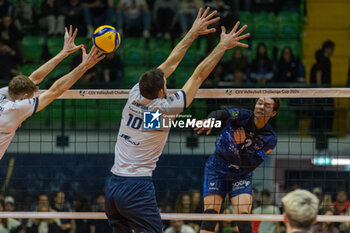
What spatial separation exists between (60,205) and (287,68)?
6.27 meters

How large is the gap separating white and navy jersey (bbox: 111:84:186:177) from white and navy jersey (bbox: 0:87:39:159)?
1.07 metres

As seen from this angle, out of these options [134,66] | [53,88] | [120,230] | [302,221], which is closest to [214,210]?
[120,230]

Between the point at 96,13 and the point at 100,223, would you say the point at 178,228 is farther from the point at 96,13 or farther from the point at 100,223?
the point at 96,13

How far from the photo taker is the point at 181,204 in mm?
11648

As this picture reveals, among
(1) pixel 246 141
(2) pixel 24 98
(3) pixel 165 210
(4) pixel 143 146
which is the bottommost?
(3) pixel 165 210

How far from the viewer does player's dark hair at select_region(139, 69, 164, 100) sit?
21.4ft

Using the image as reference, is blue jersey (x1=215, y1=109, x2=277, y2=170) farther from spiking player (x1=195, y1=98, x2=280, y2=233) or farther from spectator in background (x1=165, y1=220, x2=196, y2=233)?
spectator in background (x1=165, y1=220, x2=196, y2=233)

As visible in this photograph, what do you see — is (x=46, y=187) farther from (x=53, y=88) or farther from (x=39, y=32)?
(x=53, y=88)

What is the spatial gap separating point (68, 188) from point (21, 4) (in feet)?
18.6

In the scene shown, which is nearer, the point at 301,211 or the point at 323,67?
the point at 301,211

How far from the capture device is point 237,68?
570 inches

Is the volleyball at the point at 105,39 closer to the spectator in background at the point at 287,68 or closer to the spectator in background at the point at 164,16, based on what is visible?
the spectator in background at the point at 287,68

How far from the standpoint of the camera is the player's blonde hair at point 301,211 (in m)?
4.52

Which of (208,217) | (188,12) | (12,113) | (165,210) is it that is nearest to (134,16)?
(188,12)
